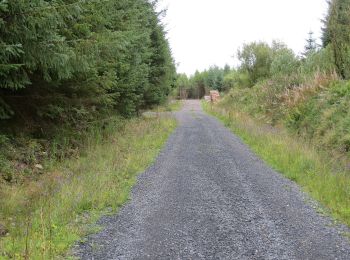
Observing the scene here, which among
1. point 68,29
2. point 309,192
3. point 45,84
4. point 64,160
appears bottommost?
point 309,192

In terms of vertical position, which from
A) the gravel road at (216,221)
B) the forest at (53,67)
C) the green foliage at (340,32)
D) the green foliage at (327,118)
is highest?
the green foliage at (340,32)

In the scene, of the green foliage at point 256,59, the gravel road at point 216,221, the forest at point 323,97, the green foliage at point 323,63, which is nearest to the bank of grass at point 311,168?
the gravel road at point 216,221

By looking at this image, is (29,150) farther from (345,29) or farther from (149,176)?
(345,29)

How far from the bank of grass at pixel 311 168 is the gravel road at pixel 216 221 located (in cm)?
29

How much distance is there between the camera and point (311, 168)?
30.8 ft

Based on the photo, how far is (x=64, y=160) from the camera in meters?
9.29

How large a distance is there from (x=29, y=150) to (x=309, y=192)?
18.9ft

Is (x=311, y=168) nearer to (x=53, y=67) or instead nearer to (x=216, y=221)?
(x=216, y=221)

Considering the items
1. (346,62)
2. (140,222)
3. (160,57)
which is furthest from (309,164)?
(160,57)

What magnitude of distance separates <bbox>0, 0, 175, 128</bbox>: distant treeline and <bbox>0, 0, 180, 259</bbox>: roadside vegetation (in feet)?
0.06

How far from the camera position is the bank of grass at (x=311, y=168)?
6.92 m

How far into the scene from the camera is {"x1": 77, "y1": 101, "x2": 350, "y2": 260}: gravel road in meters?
4.84

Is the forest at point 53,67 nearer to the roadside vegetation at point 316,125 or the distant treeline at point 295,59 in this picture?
the roadside vegetation at point 316,125

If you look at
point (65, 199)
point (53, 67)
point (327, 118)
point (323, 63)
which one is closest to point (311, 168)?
point (327, 118)
